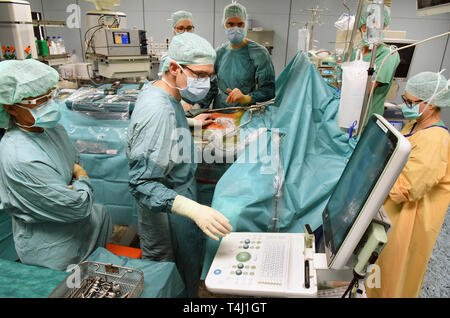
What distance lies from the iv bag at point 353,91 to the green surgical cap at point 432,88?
563mm

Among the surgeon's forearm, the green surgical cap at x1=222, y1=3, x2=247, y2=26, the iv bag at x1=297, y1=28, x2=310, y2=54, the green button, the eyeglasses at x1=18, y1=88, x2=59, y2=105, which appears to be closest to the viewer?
the green button

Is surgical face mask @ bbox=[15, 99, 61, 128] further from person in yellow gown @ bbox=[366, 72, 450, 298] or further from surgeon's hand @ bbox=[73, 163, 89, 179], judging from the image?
person in yellow gown @ bbox=[366, 72, 450, 298]

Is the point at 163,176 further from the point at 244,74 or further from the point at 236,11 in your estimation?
the point at 236,11

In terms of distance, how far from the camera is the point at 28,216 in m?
1.28

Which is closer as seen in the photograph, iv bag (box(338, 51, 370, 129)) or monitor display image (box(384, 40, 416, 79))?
iv bag (box(338, 51, 370, 129))

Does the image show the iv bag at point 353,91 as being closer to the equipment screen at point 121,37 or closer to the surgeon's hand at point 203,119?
the surgeon's hand at point 203,119

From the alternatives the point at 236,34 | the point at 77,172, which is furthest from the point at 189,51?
the point at 236,34

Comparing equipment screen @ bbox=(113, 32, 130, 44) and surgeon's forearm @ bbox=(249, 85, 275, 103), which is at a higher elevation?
equipment screen @ bbox=(113, 32, 130, 44)

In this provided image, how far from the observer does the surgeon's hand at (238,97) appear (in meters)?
2.05

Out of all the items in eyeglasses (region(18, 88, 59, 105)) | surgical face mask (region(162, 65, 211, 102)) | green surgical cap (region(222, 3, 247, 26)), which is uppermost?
green surgical cap (region(222, 3, 247, 26))

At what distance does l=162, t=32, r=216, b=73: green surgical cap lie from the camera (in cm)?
132

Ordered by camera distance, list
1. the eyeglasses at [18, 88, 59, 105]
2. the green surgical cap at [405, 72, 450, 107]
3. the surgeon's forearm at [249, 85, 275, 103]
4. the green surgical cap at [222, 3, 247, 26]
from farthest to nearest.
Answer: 1. the green surgical cap at [222, 3, 247, 26]
2. the surgeon's forearm at [249, 85, 275, 103]
3. the green surgical cap at [405, 72, 450, 107]
4. the eyeglasses at [18, 88, 59, 105]

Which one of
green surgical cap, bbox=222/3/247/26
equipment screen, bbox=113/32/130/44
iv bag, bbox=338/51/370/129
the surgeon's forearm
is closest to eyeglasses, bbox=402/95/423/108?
iv bag, bbox=338/51/370/129
